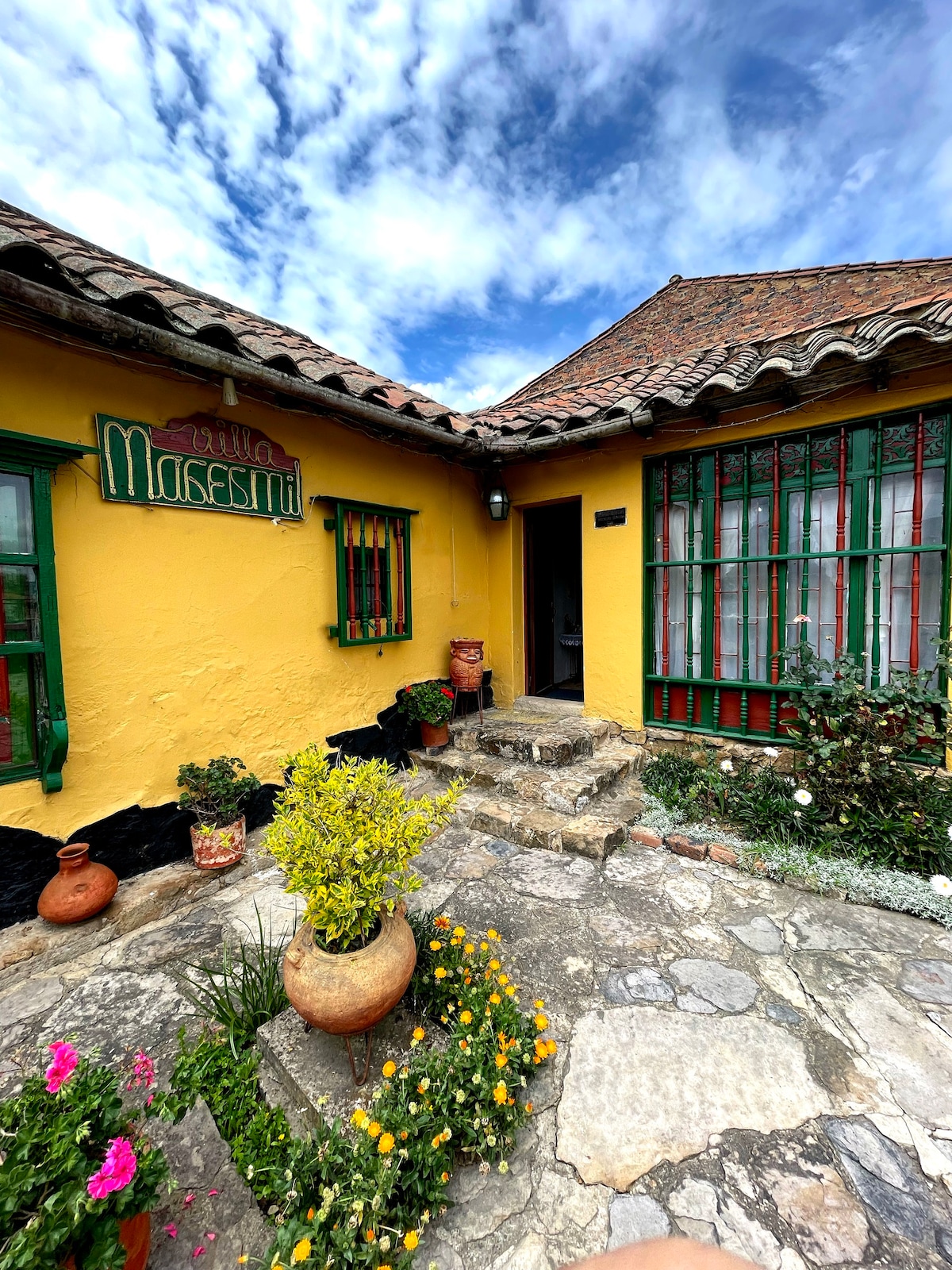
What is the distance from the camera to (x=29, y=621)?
8.59ft

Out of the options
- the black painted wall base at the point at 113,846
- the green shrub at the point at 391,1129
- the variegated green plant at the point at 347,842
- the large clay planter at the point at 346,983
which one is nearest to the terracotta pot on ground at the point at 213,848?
the black painted wall base at the point at 113,846

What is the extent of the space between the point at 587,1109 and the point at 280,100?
7.05 metres

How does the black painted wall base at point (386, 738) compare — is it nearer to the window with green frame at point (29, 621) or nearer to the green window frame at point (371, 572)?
the green window frame at point (371, 572)

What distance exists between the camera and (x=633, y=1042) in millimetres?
1906

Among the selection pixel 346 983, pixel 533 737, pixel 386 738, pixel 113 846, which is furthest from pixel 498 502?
pixel 346 983

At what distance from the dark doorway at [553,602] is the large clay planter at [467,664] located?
0.96 m

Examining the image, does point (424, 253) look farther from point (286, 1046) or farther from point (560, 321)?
point (286, 1046)

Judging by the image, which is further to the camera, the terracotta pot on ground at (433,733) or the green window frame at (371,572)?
the terracotta pot on ground at (433,733)

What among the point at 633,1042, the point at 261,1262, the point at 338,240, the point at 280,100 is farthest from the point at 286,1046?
the point at 338,240

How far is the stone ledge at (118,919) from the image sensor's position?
2.51 meters

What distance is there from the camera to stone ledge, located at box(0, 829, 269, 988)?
8.23 ft

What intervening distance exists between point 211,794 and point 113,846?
57 cm

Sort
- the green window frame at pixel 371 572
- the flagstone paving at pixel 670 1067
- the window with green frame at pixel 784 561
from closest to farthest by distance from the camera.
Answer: the flagstone paving at pixel 670 1067 → the window with green frame at pixel 784 561 → the green window frame at pixel 371 572

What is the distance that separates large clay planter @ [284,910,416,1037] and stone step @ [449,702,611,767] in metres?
2.62
